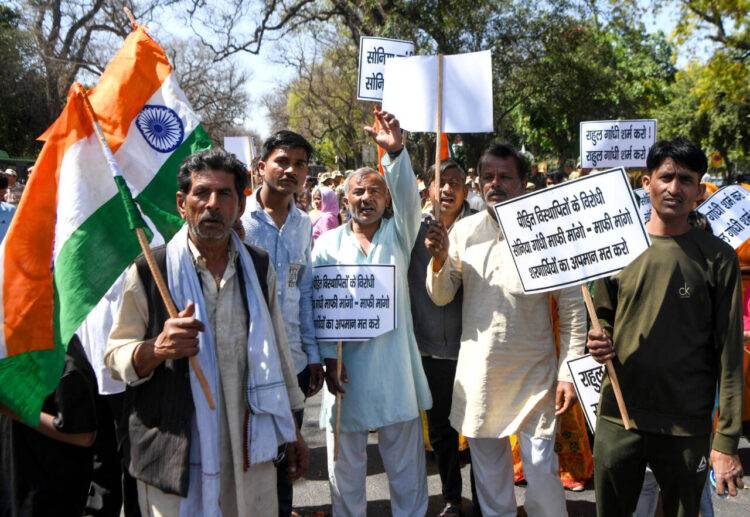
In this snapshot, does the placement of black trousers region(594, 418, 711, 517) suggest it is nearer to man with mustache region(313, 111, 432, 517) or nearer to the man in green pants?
the man in green pants

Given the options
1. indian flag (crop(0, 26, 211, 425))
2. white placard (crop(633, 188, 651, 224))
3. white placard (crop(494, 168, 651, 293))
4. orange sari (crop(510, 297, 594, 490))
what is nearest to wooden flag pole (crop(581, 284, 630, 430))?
white placard (crop(494, 168, 651, 293))

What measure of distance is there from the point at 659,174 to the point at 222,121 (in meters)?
28.1

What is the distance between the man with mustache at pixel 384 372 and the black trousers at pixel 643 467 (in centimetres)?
106

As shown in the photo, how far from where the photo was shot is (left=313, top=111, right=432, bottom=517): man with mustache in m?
3.41

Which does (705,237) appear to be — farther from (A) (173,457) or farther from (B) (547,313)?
(A) (173,457)

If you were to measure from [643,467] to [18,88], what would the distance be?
27395 millimetres

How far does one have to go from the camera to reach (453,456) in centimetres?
384

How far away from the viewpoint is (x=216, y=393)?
235 cm

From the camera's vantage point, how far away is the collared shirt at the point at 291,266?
11.2ft

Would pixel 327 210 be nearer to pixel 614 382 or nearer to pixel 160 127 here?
pixel 160 127

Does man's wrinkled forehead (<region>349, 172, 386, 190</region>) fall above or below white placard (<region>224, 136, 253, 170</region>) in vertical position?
below

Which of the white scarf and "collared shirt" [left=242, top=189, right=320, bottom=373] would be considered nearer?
the white scarf

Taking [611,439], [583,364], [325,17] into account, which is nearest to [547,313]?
[583,364]

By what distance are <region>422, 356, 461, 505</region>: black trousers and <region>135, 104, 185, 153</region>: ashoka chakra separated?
1962mm
